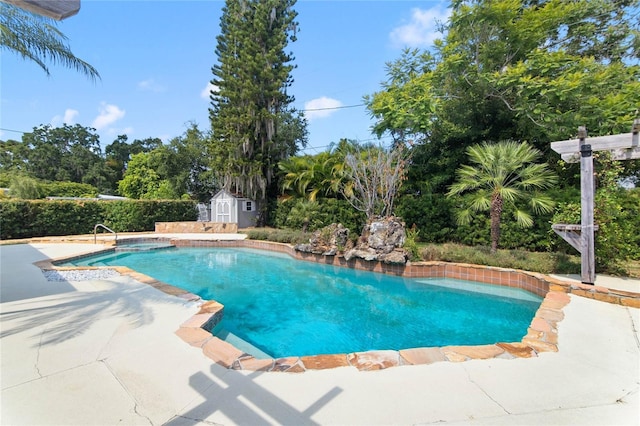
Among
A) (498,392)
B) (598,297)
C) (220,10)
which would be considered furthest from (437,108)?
(220,10)

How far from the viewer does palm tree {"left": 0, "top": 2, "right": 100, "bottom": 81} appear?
16.0ft

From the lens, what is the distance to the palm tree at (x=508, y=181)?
6.94 metres

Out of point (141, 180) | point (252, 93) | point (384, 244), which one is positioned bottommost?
point (384, 244)

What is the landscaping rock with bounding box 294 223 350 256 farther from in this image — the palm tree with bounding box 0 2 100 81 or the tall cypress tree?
the palm tree with bounding box 0 2 100 81

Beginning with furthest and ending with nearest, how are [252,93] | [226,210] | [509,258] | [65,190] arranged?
[65,190]
[226,210]
[252,93]
[509,258]

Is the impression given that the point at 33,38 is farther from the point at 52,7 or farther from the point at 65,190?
the point at 65,190

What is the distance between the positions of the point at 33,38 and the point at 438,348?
8195mm

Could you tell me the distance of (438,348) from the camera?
9.43ft

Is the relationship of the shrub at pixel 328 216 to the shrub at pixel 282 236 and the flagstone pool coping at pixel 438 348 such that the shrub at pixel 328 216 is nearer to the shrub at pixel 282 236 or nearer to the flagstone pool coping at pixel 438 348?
the shrub at pixel 282 236

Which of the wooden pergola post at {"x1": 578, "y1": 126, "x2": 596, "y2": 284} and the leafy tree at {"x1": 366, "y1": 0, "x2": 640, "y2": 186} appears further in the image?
the leafy tree at {"x1": 366, "y1": 0, "x2": 640, "y2": 186}

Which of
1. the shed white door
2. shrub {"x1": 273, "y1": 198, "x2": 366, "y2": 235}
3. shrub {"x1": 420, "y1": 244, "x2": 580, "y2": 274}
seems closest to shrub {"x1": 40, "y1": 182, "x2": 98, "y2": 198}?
the shed white door

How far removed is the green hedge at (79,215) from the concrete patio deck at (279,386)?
12061 millimetres

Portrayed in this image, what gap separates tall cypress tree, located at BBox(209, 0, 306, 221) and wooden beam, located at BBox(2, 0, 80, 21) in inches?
487

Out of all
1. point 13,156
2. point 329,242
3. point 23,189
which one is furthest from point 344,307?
point 13,156
